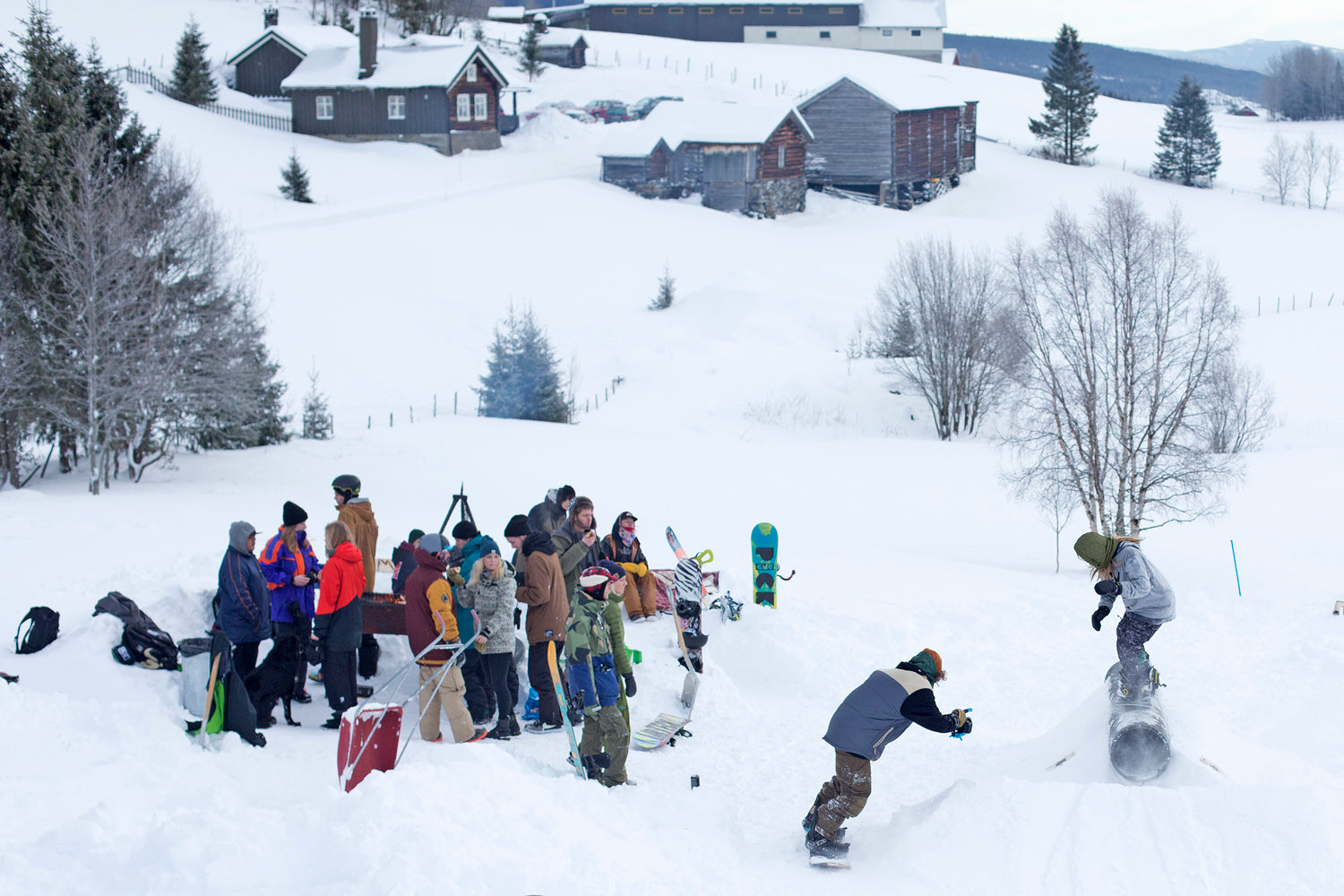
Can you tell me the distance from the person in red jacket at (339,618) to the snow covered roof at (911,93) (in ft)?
158

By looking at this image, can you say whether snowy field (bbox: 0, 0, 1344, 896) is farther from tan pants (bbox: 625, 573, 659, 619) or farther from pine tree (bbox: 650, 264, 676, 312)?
pine tree (bbox: 650, 264, 676, 312)

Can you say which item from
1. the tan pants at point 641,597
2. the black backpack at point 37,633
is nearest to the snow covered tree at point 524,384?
the tan pants at point 641,597

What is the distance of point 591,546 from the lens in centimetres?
917

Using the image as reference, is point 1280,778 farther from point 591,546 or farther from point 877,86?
point 877,86

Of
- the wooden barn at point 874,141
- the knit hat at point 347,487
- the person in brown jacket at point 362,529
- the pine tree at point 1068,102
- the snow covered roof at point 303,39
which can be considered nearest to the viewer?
the person in brown jacket at point 362,529

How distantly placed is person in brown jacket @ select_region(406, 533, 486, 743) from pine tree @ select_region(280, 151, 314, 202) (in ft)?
124

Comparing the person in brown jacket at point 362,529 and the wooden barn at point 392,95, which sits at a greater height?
the wooden barn at point 392,95

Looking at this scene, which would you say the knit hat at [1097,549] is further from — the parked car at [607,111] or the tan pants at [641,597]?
the parked car at [607,111]

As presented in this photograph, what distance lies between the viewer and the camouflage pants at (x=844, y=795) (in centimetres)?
623

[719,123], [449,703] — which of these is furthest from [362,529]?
[719,123]

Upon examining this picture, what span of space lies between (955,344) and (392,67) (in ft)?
116

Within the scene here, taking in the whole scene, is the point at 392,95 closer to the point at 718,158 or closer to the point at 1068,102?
the point at 718,158

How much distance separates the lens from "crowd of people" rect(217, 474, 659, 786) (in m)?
7.56

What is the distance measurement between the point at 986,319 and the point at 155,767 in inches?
1025
